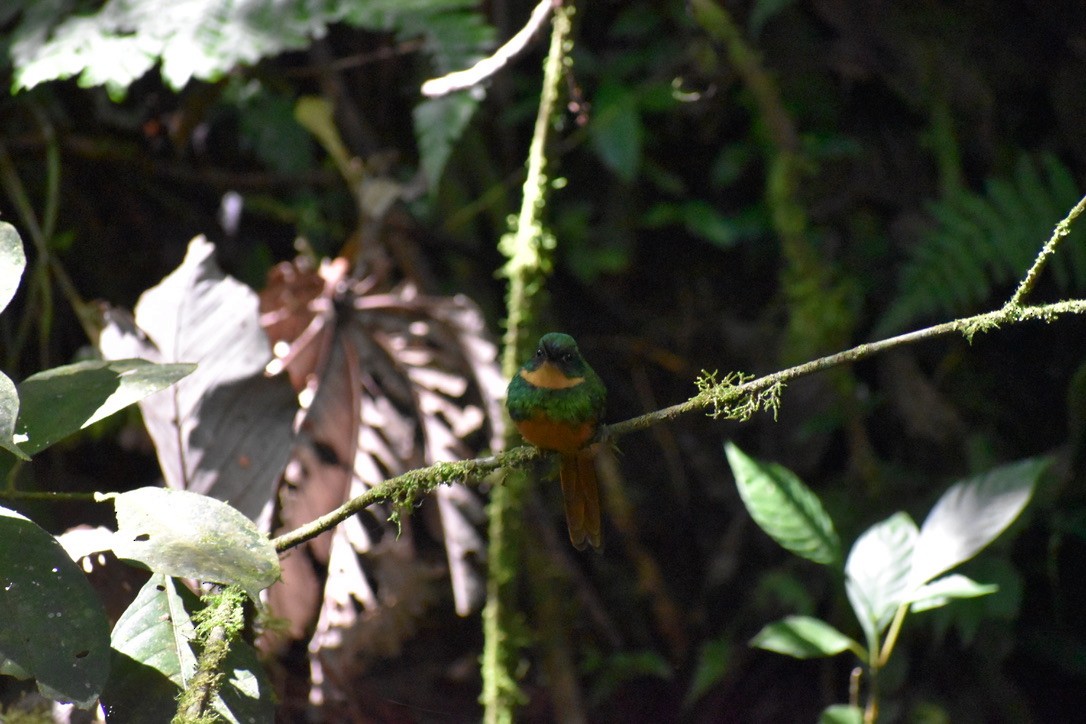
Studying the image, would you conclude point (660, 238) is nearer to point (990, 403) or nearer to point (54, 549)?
point (990, 403)

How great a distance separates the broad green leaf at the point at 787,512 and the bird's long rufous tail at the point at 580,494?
0.24 metres

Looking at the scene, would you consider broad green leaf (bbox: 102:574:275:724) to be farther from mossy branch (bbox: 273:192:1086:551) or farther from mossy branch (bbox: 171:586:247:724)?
mossy branch (bbox: 273:192:1086:551)

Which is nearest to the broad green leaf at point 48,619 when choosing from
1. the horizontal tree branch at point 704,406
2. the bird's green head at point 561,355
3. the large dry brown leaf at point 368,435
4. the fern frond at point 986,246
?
the horizontal tree branch at point 704,406

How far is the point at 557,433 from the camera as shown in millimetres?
1389

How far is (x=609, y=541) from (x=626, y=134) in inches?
43.5

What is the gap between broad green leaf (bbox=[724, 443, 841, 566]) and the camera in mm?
1538

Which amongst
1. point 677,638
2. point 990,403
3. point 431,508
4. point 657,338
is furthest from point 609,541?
point 990,403

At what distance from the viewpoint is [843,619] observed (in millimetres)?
2377

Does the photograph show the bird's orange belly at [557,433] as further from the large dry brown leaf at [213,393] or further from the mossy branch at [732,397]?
the large dry brown leaf at [213,393]

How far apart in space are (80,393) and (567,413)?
0.61 m

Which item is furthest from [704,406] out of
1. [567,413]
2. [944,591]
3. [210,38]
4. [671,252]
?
[671,252]

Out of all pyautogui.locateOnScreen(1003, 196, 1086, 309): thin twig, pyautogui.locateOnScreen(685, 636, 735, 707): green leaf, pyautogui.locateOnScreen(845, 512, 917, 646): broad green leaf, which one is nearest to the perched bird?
pyautogui.locateOnScreen(845, 512, 917, 646): broad green leaf

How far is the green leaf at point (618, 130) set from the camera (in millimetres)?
2562

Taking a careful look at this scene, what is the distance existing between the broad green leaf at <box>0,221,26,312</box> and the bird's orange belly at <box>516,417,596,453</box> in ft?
2.17
